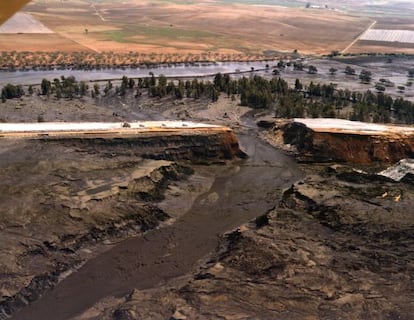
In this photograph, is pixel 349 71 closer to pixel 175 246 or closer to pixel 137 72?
pixel 137 72

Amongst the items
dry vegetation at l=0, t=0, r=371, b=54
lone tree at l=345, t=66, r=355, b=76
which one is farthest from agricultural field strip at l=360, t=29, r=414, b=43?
lone tree at l=345, t=66, r=355, b=76

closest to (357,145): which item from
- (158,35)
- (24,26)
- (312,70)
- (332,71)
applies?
(312,70)

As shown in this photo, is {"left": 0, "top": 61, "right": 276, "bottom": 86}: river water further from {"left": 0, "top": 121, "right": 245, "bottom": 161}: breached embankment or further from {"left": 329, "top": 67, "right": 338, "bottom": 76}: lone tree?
{"left": 0, "top": 121, "right": 245, "bottom": 161}: breached embankment

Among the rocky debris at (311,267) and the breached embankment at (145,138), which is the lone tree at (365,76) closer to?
the breached embankment at (145,138)

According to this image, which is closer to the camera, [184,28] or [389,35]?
[184,28]

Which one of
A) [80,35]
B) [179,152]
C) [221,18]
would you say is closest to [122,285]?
[179,152]

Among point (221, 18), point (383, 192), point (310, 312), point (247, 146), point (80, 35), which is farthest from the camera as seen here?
point (221, 18)

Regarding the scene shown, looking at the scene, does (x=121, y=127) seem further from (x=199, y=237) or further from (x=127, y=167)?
(x=199, y=237)
